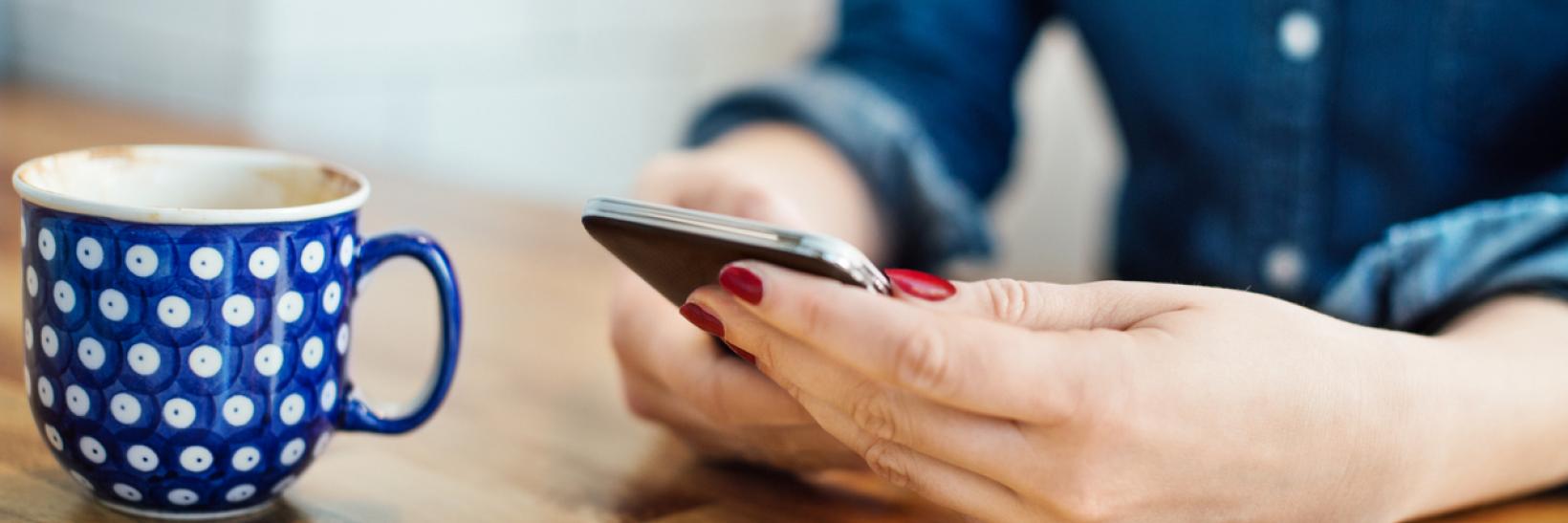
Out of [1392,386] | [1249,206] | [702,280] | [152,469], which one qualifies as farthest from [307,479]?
[1249,206]

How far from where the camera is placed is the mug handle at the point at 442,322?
0.48 meters

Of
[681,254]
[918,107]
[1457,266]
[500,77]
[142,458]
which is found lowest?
[142,458]

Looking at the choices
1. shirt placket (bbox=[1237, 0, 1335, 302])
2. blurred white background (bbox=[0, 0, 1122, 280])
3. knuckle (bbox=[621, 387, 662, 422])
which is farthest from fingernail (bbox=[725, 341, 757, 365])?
blurred white background (bbox=[0, 0, 1122, 280])

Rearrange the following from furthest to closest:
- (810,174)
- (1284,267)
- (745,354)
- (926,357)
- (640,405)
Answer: (1284,267), (810,174), (640,405), (745,354), (926,357)

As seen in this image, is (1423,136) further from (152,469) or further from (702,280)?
(152,469)

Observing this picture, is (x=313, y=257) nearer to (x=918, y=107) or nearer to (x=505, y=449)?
(x=505, y=449)

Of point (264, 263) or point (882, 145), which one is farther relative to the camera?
point (882, 145)

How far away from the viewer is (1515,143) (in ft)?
2.75

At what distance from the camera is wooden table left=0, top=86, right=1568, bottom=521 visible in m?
0.49

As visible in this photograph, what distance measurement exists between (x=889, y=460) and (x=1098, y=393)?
3.3 inches

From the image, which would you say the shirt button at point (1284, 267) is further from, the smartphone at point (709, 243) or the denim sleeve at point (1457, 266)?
the smartphone at point (709, 243)

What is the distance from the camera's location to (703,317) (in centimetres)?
45

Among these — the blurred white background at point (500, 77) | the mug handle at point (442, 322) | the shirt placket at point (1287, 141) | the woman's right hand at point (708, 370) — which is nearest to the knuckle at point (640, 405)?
the woman's right hand at point (708, 370)

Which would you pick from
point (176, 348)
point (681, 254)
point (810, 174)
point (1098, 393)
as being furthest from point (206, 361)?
point (810, 174)
